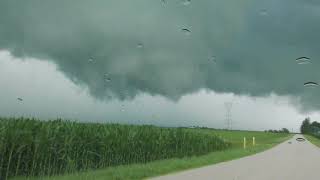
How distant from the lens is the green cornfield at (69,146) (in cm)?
2013

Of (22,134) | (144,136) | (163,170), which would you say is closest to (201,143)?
(144,136)

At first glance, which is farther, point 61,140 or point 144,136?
point 144,136

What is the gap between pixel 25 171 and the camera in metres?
20.8

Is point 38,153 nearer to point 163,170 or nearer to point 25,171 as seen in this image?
point 25,171

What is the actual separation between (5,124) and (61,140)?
327cm

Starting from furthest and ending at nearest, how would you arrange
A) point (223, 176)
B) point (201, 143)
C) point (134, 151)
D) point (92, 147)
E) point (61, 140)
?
point (201, 143)
point (134, 151)
point (92, 147)
point (61, 140)
point (223, 176)

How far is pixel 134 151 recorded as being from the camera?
3045 cm

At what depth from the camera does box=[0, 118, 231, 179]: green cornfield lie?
2013cm

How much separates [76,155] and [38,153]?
332cm

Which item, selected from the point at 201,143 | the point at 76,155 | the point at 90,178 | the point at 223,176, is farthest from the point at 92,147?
the point at 201,143

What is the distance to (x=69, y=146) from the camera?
919 inches

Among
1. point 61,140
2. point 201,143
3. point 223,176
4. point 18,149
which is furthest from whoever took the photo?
point 201,143

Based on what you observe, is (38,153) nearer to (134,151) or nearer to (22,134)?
(22,134)

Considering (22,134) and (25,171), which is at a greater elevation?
A: (22,134)
